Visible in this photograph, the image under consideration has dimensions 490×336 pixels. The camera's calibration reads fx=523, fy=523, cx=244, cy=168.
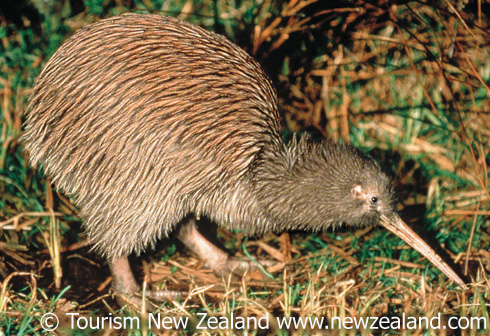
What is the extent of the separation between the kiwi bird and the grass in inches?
10.8

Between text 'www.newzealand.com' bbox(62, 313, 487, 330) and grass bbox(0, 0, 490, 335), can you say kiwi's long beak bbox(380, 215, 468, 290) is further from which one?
text 'www.newzealand.com' bbox(62, 313, 487, 330)

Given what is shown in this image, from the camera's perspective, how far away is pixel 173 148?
2.25 meters

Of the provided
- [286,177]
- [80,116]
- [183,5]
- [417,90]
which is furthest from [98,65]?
[417,90]

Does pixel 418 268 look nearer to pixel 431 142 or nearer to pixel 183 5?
pixel 431 142

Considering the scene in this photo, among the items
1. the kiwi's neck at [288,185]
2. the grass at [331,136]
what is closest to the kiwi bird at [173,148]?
the kiwi's neck at [288,185]

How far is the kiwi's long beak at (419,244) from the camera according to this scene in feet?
8.23

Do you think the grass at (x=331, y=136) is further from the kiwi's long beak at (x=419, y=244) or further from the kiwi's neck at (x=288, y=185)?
the kiwi's neck at (x=288, y=185)

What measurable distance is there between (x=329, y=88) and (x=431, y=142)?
757 millimetres

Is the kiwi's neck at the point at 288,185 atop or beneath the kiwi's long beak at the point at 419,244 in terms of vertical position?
atop

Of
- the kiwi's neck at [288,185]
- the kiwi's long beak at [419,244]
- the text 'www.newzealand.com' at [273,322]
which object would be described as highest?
the kiwi's neck at [288,185]

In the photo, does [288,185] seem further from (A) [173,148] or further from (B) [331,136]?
(B) [331,136]

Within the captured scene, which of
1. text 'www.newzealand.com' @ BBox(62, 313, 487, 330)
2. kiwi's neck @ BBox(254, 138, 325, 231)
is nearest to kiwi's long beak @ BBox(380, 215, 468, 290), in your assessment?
text 'www.newzealand.com' @ BBox(62, 313, 487, 330)

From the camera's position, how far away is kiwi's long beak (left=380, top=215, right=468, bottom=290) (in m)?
2.51

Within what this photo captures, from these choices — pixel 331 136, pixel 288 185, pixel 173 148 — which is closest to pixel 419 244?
pixel 288 185
